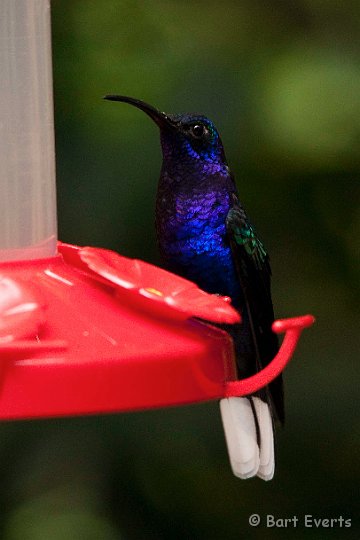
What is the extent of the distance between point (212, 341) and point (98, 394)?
8.9 inches

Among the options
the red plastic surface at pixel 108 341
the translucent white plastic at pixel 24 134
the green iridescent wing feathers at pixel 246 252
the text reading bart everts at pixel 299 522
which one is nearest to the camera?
the red plastic surface at pixel 108 341

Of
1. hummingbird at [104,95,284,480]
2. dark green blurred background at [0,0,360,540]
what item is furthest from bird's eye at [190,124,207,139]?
dark green blurred background at [0,0,360,540]

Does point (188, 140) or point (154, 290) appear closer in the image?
point (154, 290)

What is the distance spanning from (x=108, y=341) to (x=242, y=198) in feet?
7.25

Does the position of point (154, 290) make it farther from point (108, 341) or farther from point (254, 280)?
point (254, 280)

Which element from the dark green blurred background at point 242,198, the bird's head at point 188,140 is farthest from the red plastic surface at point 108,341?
the dark green blurred background at point 242,198

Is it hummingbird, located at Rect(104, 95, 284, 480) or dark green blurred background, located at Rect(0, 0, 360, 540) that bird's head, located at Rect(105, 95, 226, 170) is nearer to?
hummingbird, located at Rect(104, 95, 284, 480)

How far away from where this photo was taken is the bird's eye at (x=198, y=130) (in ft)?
9.04

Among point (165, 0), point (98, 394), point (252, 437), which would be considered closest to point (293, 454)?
point (252, 437)

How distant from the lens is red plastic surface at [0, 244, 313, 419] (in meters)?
1.41

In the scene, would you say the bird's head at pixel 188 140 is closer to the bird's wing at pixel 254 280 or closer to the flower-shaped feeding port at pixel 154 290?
the bird's wing at pixel 254 280

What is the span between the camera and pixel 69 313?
1.53 metres

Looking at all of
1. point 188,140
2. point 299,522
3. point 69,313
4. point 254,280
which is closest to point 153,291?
point 69,313

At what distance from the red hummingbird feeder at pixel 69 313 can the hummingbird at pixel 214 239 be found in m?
0.83
